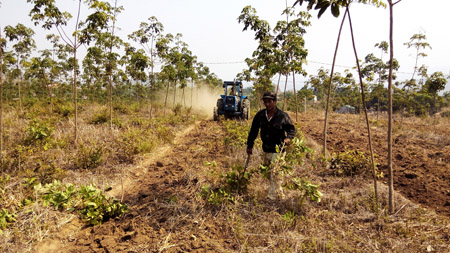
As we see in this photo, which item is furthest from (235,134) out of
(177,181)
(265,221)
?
(265,221)

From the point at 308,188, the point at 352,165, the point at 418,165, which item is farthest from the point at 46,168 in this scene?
the point at 418,165

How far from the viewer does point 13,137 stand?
6699 millimetres

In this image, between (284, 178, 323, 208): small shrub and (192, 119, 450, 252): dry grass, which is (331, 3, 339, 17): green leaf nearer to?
(284, 178, 323, 208): small shrub

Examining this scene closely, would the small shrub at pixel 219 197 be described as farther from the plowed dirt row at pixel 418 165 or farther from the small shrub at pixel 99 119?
the small shrub at pixel 99 119

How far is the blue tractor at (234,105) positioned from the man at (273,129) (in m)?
8.35

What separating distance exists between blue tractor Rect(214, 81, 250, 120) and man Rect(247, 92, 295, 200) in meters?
8.35

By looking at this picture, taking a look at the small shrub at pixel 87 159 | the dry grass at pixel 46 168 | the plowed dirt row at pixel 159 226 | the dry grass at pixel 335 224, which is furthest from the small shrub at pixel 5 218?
the dry grass at pixel 335 224

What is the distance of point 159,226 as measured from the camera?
128 inches

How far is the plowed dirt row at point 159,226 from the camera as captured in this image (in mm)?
2805

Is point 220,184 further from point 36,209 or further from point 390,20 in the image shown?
point 390,20

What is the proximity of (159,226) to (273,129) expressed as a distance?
2.21m

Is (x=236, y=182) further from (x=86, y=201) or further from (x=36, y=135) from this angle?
(x=36, y=135)

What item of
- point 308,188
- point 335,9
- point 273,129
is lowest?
point 308,188

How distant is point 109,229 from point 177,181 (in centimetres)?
174
